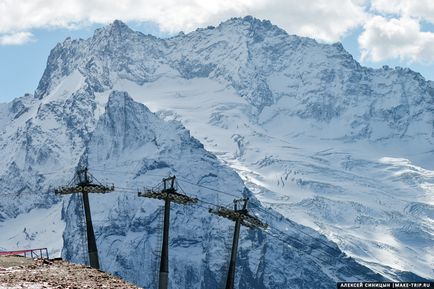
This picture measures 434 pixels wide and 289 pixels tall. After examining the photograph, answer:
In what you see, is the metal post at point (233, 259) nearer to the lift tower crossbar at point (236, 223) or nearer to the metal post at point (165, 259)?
the lift tower crossbar at point (236, 223)

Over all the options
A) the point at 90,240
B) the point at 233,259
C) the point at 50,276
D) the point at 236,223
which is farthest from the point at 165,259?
the point at 50,276

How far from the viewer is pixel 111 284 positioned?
56312 mm

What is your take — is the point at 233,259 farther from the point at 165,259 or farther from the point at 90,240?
the point at 90,240

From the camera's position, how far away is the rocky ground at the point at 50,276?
177ft

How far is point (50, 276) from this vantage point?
5884 centimetres

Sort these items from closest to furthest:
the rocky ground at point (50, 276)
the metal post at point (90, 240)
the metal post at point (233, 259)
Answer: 1. the rocky ground at point (50, 276)
2. the metal post at point (233, 259)
3. the metal post at point (90, 240)

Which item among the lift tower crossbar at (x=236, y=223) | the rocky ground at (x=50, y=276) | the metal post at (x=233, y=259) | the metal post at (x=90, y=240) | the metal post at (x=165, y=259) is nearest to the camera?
the rocky ground at (x=50, y=276)

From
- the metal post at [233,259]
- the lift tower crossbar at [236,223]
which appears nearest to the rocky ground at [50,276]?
the metal post at [233,259]

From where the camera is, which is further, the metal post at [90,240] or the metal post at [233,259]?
the metal post at [90,240]

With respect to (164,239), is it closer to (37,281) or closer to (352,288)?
(352,288)

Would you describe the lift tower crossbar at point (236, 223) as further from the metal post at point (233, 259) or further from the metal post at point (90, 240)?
the metal post at point (90, 240)

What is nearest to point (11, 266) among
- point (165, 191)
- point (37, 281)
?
point (37, 281)

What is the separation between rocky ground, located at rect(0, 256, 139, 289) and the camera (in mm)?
53969

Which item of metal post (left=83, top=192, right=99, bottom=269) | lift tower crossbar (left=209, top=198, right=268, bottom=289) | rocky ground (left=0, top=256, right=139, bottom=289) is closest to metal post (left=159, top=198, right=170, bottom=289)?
lift tower crossbar (left=209, top=198, right=268, bottom=289)
